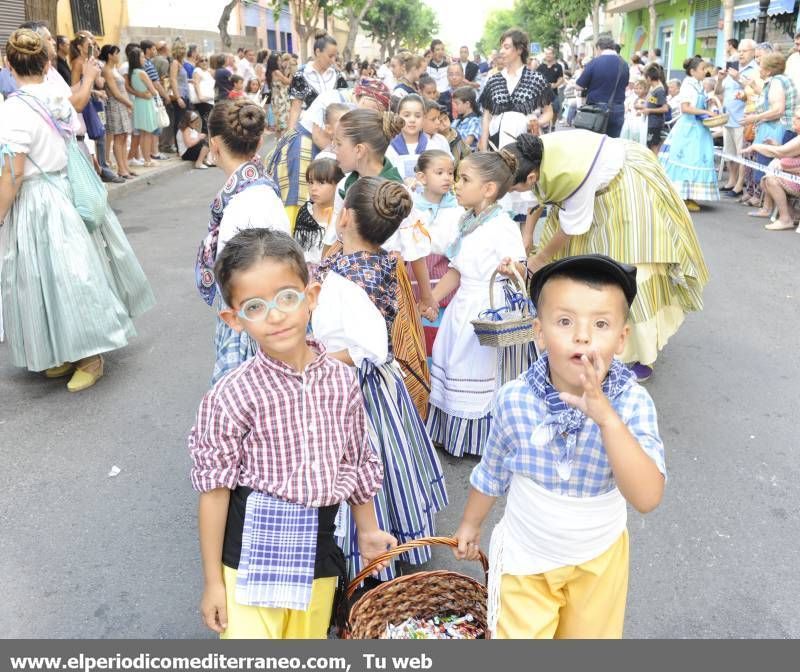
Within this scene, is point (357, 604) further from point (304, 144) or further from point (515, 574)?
point (304, 144)

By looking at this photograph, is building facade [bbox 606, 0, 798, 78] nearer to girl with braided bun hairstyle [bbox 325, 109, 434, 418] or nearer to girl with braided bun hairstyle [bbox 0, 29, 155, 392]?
girl with braided bun hairstyle [bbox 325, 109, 434, 418]

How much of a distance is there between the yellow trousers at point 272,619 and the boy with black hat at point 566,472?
48cm

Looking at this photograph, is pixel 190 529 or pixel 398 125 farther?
pixel 398 125

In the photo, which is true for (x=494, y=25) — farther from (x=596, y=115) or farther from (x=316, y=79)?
(x=316, y=79)

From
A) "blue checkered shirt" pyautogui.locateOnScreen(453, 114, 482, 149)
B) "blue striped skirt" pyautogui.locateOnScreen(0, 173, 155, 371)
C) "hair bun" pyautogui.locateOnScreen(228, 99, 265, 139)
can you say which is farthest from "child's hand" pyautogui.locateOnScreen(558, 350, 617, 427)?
"blue checkered shirt" pyautogui.locateOnScreen(453, 114, 482, 149)

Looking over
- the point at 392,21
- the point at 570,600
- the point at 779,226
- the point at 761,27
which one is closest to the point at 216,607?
the point at 570,600

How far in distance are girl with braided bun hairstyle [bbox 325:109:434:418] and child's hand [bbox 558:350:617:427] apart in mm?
1860

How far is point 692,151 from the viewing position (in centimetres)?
948

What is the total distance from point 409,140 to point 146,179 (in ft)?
25.1

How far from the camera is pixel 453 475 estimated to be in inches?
147

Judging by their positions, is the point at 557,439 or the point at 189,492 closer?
the point at 557,439

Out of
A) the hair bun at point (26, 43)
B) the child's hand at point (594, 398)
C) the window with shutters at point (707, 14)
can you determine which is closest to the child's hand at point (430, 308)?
the child's hand at point (594, 398)

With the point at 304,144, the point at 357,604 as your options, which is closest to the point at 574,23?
the point at 304,144

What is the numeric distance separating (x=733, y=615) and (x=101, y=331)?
3693 mm
